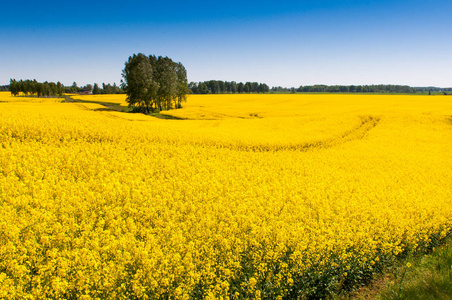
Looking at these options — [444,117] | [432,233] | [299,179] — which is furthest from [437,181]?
[444,117]

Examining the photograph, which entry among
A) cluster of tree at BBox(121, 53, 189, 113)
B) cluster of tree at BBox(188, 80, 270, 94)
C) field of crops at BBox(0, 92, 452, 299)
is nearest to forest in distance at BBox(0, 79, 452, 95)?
cluster of tree at BBox(188, 80, 270, 94)

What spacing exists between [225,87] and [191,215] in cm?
14357

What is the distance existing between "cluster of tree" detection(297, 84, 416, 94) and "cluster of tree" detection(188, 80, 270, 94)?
120ft

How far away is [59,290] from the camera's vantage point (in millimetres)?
5125

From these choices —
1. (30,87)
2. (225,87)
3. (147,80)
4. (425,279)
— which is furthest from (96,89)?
(425,279)

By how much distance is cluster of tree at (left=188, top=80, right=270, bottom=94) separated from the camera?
447 feet

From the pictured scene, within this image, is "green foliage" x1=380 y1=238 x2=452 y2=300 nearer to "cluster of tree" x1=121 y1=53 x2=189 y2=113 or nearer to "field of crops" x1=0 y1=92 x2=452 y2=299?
"field of crops" x1=0 y1=92 x2=452 y2=299

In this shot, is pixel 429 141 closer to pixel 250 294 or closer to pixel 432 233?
pixel 432 233

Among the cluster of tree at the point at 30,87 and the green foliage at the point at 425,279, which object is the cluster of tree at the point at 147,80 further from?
the cluster of tree at the point at 30,87

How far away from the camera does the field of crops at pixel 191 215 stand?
5706 mm

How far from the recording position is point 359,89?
160 meters

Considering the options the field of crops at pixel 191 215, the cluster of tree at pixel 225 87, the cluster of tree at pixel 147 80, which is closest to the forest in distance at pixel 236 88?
the cluster of tree at pixel 225 87

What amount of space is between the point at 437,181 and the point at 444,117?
966 inches

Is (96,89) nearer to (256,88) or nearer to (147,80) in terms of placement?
(256,88)
